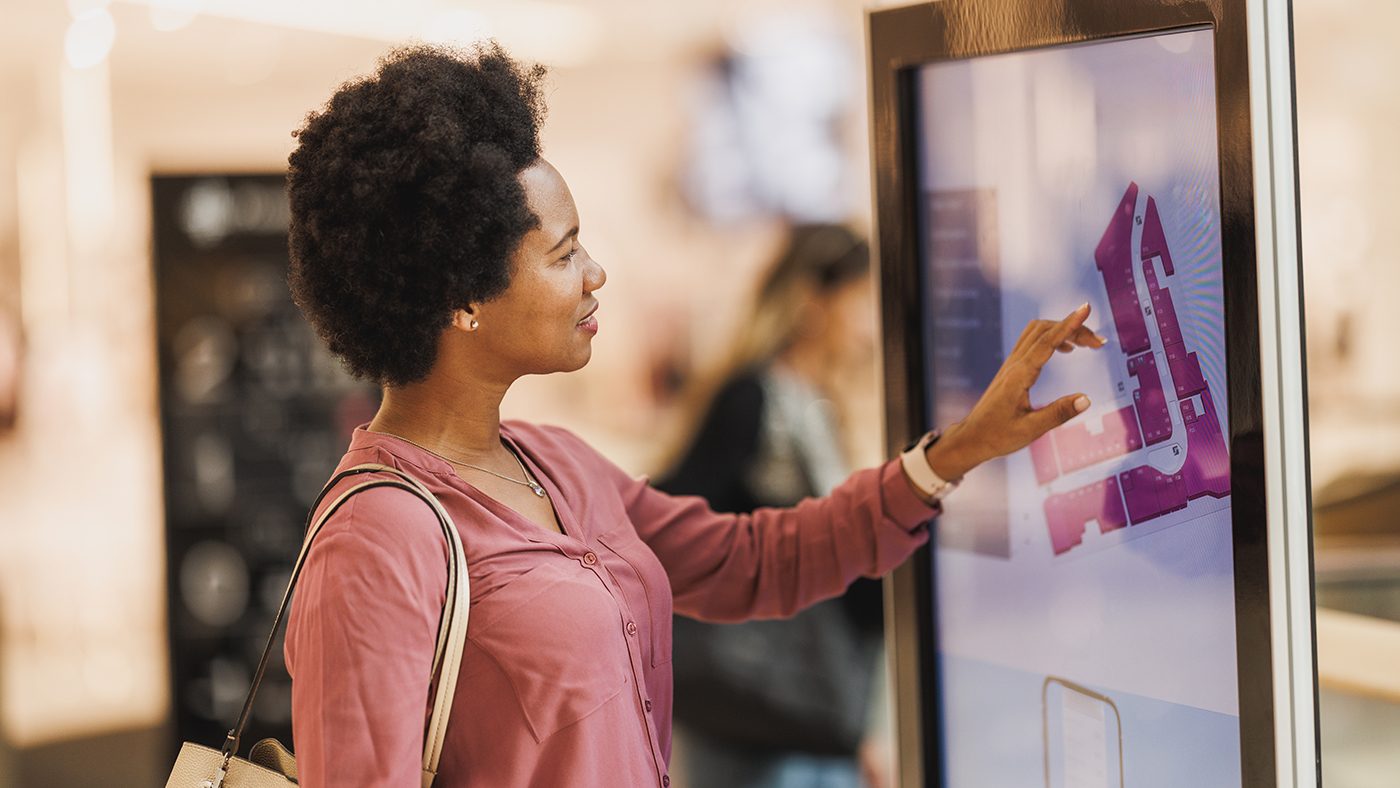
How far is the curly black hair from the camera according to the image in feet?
4.61

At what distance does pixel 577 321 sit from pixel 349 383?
261 centimetres

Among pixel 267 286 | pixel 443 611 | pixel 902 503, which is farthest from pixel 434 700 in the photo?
pixel 267 286

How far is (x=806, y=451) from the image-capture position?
3.62 meters

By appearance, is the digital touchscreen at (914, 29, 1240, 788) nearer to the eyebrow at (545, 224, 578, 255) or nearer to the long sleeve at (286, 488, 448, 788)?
the eyebrow at (545, 224, 578, 255)

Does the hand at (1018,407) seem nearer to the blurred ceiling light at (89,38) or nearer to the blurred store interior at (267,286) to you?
the blurred store interior at (267,286)

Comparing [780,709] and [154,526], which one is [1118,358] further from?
[154,526]

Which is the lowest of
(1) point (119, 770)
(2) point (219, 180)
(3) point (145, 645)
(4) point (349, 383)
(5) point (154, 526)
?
(1) point (119, 770)

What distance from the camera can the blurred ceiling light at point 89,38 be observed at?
4531mm

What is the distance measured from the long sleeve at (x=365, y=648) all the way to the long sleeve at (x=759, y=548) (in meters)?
0.50

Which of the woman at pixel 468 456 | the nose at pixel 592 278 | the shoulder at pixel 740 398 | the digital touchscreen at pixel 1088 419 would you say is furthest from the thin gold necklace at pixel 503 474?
the shoulder at pixel 740 398

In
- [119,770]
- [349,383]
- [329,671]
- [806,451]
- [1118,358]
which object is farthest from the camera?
[119,770]

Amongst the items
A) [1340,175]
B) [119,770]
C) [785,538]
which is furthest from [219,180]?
[1340,175]

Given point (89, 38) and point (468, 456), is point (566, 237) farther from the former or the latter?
point (89, 38)

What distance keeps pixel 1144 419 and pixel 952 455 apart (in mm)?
264
